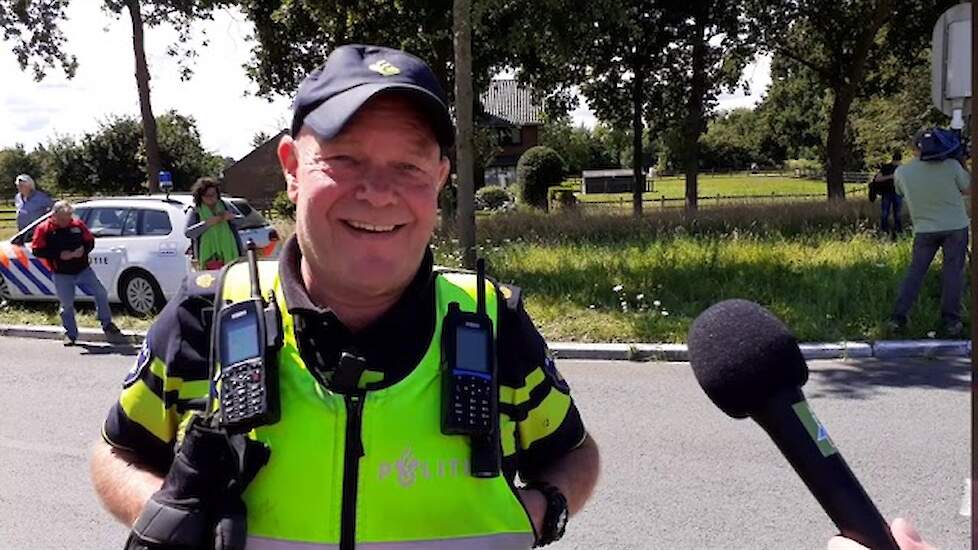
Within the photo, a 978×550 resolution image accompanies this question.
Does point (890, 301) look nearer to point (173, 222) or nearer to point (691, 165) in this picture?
point (173, 222)

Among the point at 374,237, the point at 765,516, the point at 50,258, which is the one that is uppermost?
the point at 374,237

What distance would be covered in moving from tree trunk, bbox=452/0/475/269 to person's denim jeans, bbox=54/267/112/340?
15.1 feet

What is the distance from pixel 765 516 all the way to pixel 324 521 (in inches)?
145

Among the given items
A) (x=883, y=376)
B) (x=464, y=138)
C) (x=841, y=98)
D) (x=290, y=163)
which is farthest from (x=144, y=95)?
(x=290, y=163)

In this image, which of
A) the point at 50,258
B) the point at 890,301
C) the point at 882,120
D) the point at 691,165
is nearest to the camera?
the point at 890,301

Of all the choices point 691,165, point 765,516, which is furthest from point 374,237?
Answer: point 691,165

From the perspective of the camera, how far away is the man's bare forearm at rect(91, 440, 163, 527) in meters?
1.70

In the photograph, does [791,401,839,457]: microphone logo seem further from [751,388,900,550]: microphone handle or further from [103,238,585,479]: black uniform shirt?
[103,238,585,479]: black uniform shirt

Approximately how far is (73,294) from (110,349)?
86 cm

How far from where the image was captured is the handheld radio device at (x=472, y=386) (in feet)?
5.24

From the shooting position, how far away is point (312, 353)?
165 cm

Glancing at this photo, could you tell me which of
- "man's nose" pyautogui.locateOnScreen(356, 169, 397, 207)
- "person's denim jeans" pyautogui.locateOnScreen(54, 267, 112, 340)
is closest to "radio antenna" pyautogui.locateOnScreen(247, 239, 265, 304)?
"man's nose" pyautogui.locateOnScreen(356, 169, 397, 207)

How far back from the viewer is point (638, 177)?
24953 mm

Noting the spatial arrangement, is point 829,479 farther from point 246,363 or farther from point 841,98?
point 841,98
